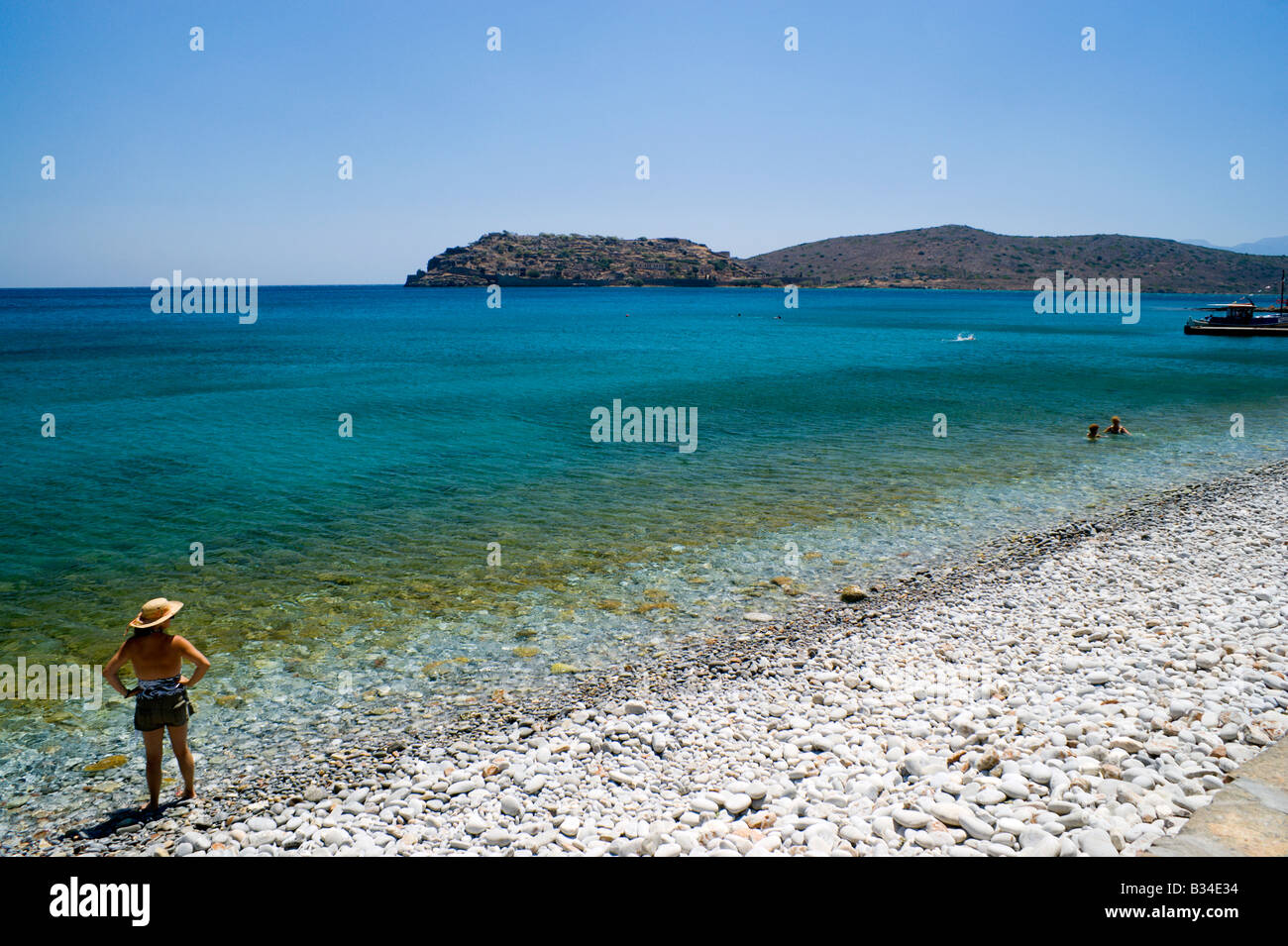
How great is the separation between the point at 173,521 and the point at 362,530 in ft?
16.3

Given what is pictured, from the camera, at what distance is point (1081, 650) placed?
1037cm

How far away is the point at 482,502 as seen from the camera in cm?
2023

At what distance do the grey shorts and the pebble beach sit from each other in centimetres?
95

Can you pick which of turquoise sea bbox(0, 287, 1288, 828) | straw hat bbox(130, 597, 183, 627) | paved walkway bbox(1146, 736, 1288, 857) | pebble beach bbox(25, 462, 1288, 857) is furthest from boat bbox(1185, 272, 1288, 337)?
Result: straw hat bbox(130, 597, 183, 627)

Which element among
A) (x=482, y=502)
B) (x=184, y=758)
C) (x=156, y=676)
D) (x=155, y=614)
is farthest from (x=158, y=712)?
(x=482, y=502)

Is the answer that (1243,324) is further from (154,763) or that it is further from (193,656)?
(154,763)

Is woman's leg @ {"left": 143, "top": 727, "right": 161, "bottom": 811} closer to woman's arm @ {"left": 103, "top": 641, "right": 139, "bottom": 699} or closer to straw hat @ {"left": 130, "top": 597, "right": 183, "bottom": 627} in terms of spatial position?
woman's arm @ {"left": 103, "top": 641, "right": 139, "bottom": 699}

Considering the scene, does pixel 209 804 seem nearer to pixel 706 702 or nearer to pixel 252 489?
pixel 706 702

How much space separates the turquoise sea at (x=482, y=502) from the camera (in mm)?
12039

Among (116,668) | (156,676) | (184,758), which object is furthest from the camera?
(184,758)

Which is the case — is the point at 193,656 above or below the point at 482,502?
below

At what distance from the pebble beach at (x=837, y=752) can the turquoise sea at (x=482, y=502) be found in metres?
1.48

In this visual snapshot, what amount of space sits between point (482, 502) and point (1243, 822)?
1685 cm

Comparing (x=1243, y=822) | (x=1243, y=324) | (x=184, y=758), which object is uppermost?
(x=1243, y=324)
